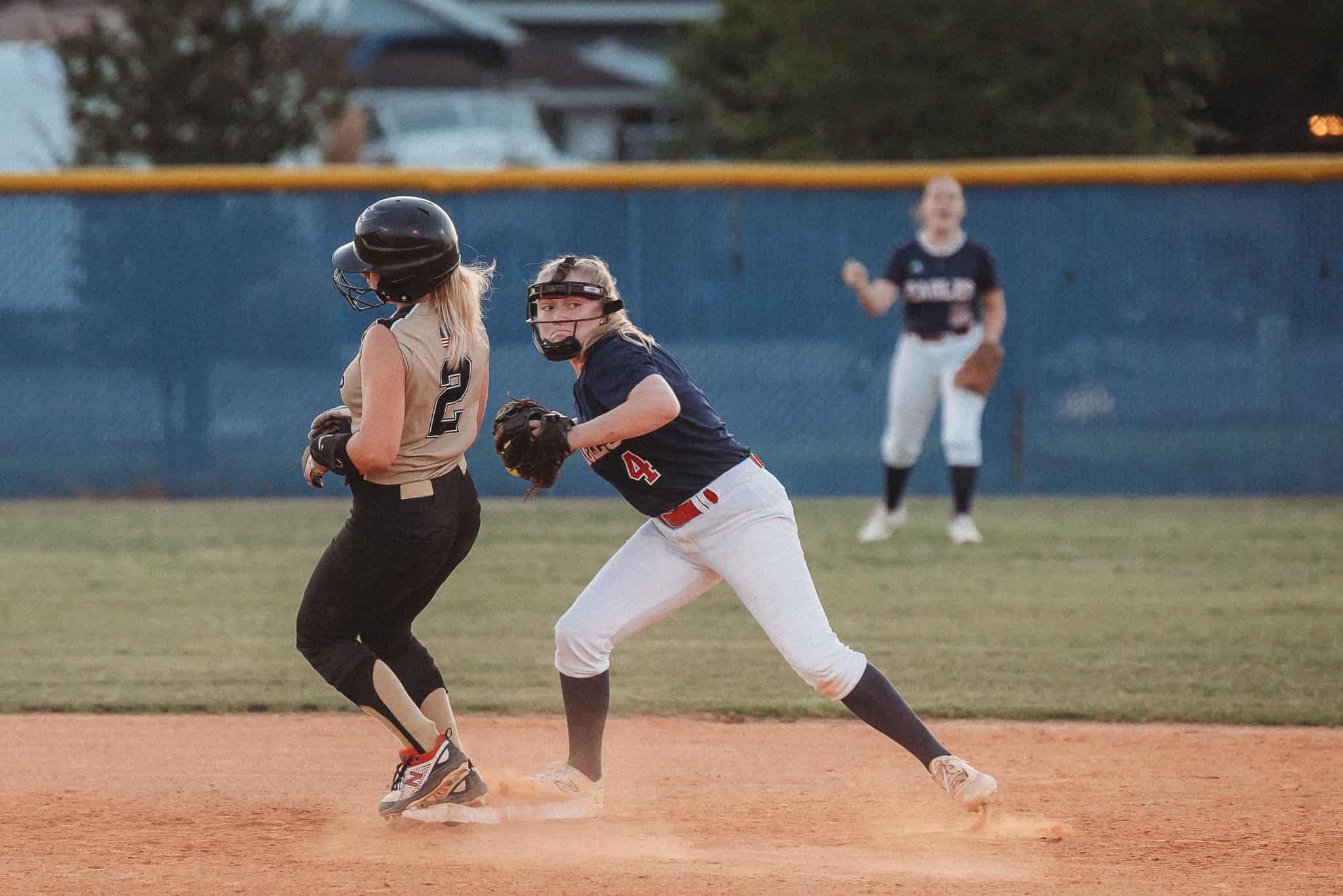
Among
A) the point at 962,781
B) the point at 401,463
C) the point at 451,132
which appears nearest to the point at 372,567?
the point at 401,463

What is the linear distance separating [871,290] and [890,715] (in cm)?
503

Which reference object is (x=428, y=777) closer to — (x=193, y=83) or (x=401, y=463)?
(x=401, y=463)

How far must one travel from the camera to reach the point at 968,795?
4270 mm

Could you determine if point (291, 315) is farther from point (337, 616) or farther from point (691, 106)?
point (691, 106)

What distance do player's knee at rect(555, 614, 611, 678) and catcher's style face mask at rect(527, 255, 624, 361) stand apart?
29.4 inches

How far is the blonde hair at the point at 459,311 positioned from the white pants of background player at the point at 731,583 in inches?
28.6

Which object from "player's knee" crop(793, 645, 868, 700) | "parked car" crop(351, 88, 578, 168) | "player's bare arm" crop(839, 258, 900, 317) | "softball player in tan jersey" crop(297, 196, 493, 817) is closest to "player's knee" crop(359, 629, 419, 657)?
"softball player in tan jersey" crop(297, 196, 493, 817)

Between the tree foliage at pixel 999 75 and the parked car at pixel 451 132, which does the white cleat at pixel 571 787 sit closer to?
the tree foliage at pixel 999 75

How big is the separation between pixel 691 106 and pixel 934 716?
950 inches

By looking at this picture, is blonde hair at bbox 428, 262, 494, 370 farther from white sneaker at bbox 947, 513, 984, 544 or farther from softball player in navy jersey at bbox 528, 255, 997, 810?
white sneaker at bbox 947, 513, 984, 544

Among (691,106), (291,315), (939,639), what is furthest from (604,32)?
(939,639)

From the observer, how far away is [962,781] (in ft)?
14.0

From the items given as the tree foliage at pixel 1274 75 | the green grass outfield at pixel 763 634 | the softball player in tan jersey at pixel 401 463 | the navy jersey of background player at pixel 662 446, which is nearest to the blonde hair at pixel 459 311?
the softball player in tan jersey at pixel 401 463

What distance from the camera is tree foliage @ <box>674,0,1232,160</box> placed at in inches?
630
